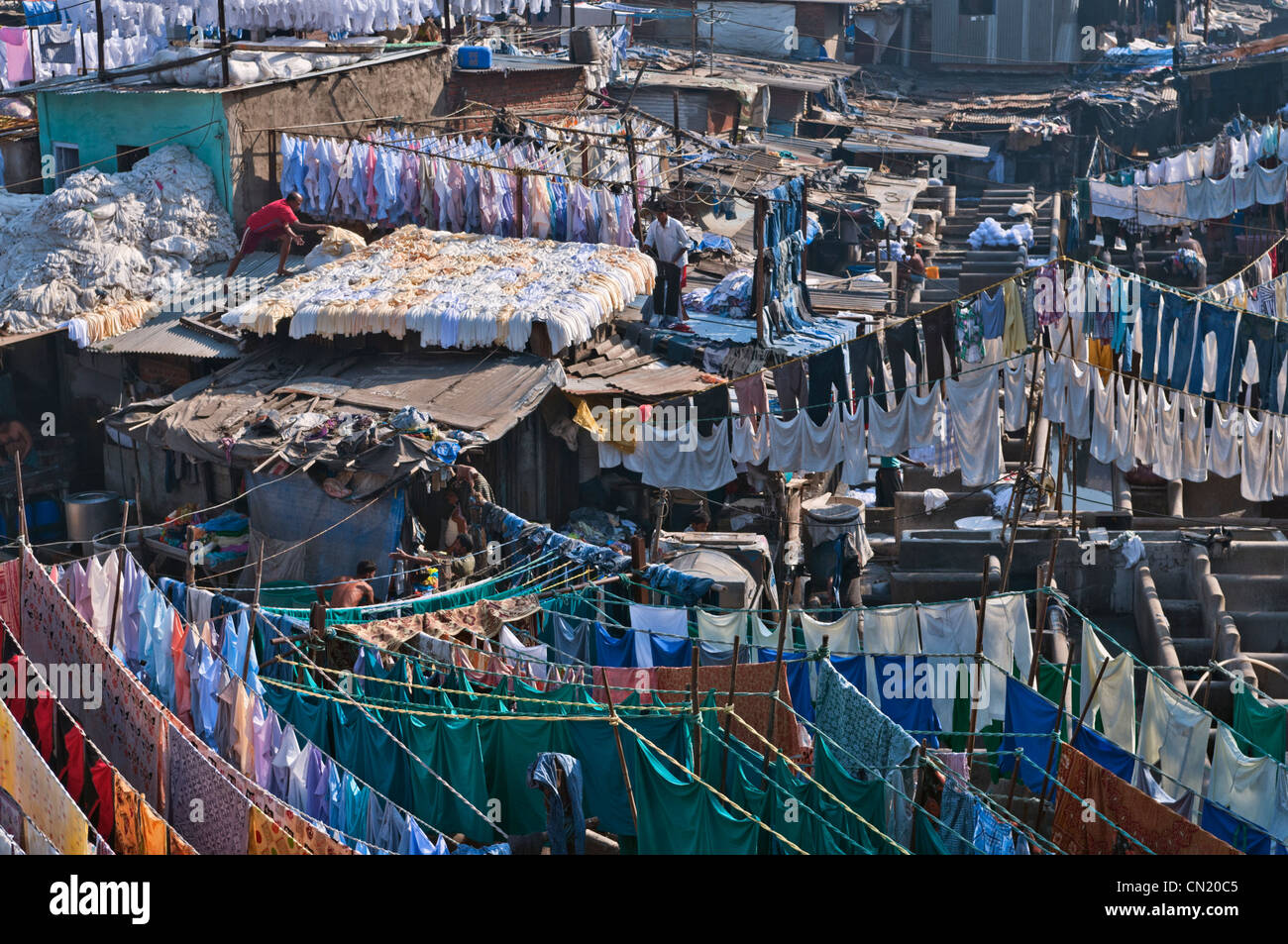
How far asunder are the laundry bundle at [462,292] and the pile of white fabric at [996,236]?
1462cm

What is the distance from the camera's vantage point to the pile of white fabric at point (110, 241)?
2159 centimetres

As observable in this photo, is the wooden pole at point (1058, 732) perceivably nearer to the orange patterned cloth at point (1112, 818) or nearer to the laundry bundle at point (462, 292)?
the orange patterned cloth at point (1112, 818)

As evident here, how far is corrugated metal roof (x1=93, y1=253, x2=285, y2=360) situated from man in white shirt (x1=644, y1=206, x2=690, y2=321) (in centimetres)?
493

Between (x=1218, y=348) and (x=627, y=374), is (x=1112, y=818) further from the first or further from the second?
(x=627, y=374)

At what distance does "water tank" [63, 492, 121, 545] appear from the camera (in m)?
20.7

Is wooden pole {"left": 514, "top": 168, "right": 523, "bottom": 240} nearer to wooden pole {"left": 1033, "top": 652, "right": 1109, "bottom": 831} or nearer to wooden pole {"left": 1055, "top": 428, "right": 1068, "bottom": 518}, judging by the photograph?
wooden pole {"left": 1055, "top": 428, "right": 1068, "bottom": 518}

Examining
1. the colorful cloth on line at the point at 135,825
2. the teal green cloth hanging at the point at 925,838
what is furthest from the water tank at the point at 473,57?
the teal green cloth hanging at the point at 925,838

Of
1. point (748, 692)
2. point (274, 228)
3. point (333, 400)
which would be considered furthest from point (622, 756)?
point (274, 228)

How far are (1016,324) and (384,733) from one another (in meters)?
9.43

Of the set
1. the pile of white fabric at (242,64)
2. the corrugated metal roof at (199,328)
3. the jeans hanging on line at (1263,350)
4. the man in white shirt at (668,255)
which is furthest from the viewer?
the pile of white fabric at (242,64)

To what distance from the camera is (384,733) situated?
12.9 metres

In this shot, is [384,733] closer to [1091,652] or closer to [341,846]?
[341,846]

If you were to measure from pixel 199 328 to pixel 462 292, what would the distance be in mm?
3379
